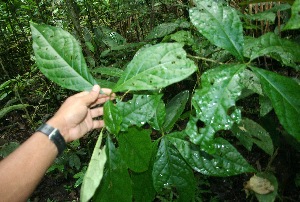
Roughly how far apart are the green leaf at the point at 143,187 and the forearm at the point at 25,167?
42 cm

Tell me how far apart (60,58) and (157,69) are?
1.21 ft

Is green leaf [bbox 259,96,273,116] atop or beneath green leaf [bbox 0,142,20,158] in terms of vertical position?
atop

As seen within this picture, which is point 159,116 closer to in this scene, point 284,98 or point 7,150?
point 284,98

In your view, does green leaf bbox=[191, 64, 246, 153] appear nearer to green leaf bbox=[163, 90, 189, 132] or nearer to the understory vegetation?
the understory vegetation

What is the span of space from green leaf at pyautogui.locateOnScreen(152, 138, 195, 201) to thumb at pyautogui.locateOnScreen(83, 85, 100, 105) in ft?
1.02

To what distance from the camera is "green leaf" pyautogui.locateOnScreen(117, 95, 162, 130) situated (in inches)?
34.9

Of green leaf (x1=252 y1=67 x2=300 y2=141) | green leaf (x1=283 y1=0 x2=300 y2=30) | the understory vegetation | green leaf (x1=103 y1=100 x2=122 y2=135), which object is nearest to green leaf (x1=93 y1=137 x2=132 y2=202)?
the understory vegetation

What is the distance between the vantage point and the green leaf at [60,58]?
0.92 metres

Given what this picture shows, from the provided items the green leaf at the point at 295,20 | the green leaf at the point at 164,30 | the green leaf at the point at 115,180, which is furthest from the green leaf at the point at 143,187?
the green leaf at the point at 164,30

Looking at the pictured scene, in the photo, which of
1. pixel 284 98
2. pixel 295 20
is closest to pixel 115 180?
pixel 284 98

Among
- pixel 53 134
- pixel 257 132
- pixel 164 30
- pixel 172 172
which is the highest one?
pixel 164 30

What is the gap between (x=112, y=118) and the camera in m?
0.82

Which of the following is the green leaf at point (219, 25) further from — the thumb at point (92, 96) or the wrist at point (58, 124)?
the wrist at point (58, 124)

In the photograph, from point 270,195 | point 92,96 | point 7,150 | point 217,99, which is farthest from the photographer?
point 7,150
